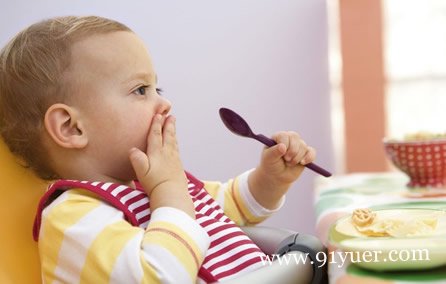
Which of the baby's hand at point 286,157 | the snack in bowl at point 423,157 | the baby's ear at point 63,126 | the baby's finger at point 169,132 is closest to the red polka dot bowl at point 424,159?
the snack in bowl at point 423,157

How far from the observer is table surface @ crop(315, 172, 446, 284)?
1.81 ft

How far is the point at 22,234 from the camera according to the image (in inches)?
32.3

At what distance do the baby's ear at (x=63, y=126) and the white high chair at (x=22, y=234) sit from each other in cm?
8

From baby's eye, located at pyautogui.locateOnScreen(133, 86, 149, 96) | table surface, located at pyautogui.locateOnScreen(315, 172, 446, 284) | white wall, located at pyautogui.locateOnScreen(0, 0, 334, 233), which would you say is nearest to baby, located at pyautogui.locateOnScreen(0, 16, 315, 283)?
baby's eye, located at pyautogui.locateOnScreen(133, 86, 149, 96)

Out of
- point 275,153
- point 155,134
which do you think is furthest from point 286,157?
point 155,134

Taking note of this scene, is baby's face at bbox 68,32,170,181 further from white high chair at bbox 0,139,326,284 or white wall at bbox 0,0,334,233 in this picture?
white wall at bbox 0,0,334,233

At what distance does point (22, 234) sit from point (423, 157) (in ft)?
2.34

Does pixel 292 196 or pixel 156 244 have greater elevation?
pixel 156 244

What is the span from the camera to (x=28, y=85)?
0.83 meters

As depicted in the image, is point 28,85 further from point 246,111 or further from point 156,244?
point 246,111

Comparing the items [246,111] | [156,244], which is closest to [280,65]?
[246,111]

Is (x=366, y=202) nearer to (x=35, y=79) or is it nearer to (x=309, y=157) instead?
(x=309, y=157)

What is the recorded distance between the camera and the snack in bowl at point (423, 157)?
3.51 feet

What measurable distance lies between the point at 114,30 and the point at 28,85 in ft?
0.49
